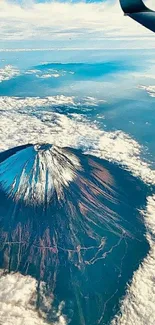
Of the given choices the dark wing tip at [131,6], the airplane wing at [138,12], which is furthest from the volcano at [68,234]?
the dark wing tip at [131,6]

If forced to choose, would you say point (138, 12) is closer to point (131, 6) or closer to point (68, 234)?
point (131, 6)

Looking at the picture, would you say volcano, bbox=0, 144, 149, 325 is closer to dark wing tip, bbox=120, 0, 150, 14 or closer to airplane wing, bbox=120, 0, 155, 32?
airplane wing, bbox=120, 0, 155, 32

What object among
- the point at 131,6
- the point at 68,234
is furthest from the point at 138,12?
the point at 68,234

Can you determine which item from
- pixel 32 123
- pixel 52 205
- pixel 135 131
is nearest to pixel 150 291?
pixel 52 205

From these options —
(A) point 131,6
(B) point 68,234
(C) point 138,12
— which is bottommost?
(B) point 68,234

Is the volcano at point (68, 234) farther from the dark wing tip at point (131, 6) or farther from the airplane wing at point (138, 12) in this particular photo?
the dark wing tip at point (131, 6)

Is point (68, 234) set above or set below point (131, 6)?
below

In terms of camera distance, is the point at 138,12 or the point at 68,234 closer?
the point at 138,12

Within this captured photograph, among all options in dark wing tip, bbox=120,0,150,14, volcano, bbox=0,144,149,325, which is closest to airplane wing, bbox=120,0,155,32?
dark wing tip, bbox=120,0,150,14
